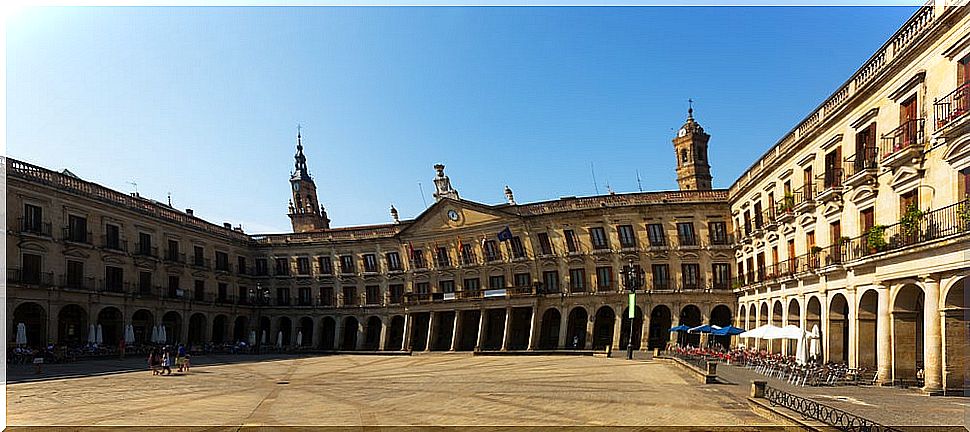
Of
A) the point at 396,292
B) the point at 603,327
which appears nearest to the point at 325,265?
the point at 396,292

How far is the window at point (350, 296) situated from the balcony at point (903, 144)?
51402 mm

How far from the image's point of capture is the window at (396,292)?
6894 cm

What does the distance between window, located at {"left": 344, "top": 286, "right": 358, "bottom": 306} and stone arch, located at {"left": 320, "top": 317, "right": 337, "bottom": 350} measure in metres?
3.29

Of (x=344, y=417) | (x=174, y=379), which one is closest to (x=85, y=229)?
(x=174, y=379)

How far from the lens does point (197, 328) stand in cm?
6562

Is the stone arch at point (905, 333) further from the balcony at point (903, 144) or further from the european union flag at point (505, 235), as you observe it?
the european union flag at point (505, 235)

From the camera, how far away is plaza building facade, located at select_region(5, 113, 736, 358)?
49.8m

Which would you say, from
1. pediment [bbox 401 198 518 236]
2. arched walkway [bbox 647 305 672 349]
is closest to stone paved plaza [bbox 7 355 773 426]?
arched walkway [bbox 647 305 672 349]

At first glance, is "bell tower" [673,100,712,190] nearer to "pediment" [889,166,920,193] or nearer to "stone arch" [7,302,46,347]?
"pediment" [889,166,920,193]

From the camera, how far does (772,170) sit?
42.8m

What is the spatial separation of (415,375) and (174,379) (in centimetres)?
1134

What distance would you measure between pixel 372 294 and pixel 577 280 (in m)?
21.2

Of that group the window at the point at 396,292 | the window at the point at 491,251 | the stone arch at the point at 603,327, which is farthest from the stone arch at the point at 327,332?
the stone arch at the point at 603,327

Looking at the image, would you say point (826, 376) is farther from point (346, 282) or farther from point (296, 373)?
point (346, 282)
